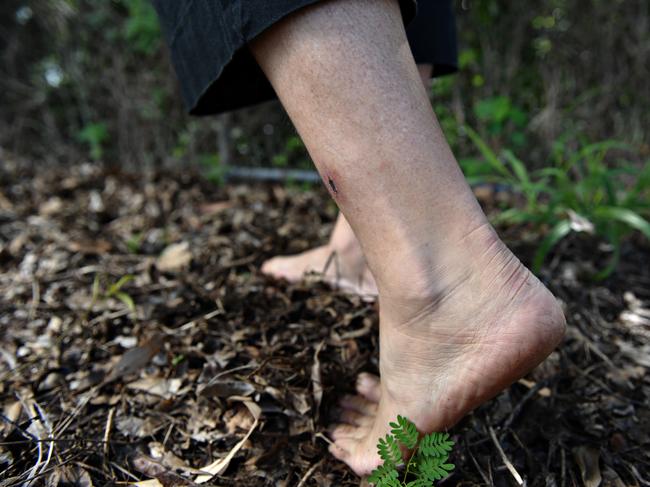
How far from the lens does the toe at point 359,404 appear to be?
0.94 meters

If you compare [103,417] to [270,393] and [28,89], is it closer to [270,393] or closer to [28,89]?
[270,393]

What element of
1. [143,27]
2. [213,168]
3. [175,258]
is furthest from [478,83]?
[175,258]

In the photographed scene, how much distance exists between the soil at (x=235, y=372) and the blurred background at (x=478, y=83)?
43.9 inches

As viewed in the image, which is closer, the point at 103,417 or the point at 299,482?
the point at 299,482

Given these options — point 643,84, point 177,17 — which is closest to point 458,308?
point 177,17

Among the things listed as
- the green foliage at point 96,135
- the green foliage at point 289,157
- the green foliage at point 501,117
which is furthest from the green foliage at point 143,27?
the green foliage at point 501,117

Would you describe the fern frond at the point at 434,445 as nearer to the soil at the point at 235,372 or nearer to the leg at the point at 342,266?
the soil at the point at 235,372

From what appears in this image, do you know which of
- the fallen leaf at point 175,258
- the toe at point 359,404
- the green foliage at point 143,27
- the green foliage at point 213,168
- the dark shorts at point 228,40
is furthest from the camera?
the green foliage at point 143,27

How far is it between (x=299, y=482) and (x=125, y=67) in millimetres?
2876

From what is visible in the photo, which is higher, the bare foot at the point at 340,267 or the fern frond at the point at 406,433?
the bare foot at the point at 340,267

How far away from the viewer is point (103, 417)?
0.95 meters

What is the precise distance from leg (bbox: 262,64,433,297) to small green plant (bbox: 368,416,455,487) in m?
0.49

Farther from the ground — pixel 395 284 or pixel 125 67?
pixel 125 67

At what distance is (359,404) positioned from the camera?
0.96 metres
